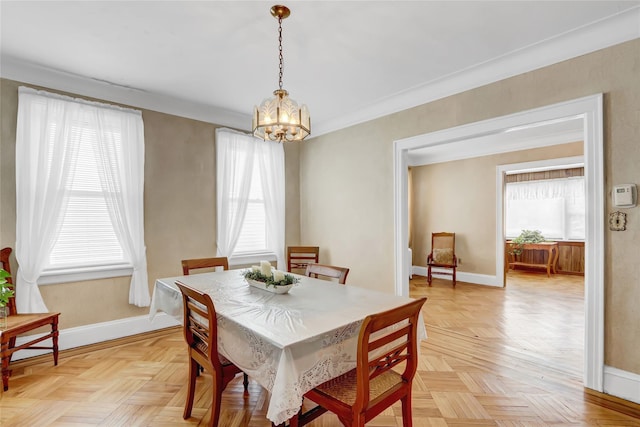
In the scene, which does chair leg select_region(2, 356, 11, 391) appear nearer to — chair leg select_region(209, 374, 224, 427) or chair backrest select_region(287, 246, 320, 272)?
chair leg select_region(209, 374, 224, 427)

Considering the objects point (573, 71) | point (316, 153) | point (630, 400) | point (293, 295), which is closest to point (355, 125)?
point (316, 153)

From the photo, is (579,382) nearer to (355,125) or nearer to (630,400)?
(630,400)

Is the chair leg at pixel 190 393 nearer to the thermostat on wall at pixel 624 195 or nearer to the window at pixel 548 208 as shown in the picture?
the thermostat on wall at pixel 624 195

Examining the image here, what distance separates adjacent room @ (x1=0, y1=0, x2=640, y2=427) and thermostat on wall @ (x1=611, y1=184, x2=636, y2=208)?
0.03ft

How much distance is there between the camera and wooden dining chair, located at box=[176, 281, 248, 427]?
162 centimetres

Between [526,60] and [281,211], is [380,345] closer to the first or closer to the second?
[526,60]

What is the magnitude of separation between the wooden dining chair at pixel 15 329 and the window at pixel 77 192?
0.32ft

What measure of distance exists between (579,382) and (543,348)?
0.65 meters

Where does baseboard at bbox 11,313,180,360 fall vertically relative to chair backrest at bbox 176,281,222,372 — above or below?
below

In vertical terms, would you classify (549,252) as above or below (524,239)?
below

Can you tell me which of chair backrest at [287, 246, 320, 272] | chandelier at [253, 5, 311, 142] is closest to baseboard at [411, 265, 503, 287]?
chair backrest at [287, 246, 320, 272]

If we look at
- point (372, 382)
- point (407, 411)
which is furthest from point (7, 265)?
point (407, 411)

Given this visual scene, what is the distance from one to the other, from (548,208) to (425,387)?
22.8 ft

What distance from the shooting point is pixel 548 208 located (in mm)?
7230
